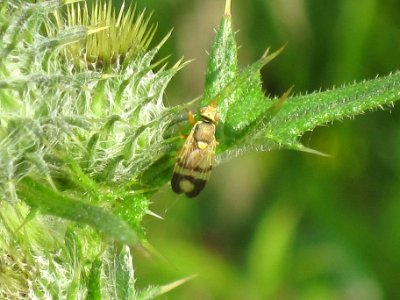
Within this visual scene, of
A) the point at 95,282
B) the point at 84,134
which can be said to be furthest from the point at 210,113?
the point at 95,282

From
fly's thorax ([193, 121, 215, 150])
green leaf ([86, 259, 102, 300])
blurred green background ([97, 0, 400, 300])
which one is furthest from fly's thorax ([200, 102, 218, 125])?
blurred green background ([97, 0, 400, 300])

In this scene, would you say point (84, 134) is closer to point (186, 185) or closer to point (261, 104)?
point (186, 185)

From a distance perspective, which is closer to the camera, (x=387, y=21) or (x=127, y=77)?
(x=127, y=77)

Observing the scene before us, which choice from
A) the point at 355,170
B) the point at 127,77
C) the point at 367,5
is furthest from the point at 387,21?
the point at 127,77

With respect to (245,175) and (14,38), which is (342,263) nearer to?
(245,175)

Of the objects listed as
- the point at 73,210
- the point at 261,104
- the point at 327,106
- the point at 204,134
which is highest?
the point at 327,106
